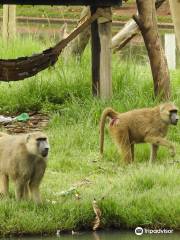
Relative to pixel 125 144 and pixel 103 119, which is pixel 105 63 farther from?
pixel 125 144

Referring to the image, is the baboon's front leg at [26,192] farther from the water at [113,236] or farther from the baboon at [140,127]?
the baboon at [140,127]

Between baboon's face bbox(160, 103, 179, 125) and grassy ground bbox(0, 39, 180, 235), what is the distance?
0.44 m

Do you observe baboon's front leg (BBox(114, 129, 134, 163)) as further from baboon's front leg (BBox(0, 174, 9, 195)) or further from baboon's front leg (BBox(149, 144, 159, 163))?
baboon's front leg (BBox(0, 174, 9, 195))

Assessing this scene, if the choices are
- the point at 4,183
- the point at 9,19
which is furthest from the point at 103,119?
the point at 9,19

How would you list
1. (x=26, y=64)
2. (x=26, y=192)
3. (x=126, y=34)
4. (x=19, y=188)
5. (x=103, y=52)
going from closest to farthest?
(x=19, y=188), (x=26, y=192), (x=26, y=64), (x=103, y=52), (x=126, y=34)

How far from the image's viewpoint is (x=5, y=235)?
819cm

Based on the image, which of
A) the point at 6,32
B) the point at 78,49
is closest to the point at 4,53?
the point at 78,49

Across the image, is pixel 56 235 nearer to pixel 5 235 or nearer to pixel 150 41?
pixel 5 235

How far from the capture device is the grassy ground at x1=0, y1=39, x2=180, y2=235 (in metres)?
8.38

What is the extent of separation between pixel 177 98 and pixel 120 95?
76 cm

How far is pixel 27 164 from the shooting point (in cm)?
866

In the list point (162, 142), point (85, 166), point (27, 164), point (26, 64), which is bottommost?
point (85, 166)

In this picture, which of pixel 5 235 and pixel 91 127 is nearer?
pixel 5 235

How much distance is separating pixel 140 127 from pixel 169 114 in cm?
35
